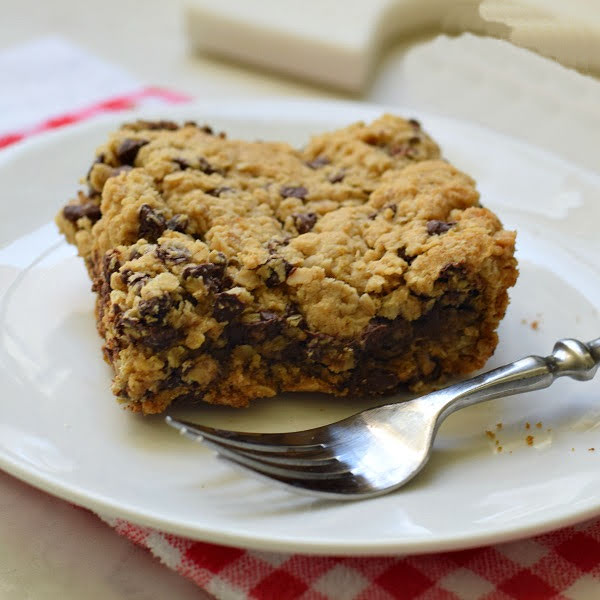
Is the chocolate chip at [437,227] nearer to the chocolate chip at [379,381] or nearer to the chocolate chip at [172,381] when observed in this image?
the chocolate chip at [379,381]

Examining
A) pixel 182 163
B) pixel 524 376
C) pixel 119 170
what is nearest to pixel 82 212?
pixel 119 170

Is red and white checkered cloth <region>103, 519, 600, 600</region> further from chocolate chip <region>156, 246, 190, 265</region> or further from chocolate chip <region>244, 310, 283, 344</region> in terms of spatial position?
chocolate chip <region>156, 246, 190, 265</region>

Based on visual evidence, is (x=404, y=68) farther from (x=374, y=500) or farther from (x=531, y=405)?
(x=374, y=500)

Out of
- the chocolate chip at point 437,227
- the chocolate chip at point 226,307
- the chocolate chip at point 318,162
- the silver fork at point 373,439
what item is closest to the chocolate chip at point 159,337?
the chocolate chip at point 226,307

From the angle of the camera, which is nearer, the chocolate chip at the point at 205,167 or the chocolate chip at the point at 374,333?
the chocolate chip at the point at 374,333

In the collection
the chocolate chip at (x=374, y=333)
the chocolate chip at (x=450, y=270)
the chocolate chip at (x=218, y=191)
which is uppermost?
the chocolate chip at (x=450, y=270)

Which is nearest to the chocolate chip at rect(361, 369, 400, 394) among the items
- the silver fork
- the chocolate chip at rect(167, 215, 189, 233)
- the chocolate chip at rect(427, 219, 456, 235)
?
the silver fork

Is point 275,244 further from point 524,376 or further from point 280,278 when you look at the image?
point 524,376
